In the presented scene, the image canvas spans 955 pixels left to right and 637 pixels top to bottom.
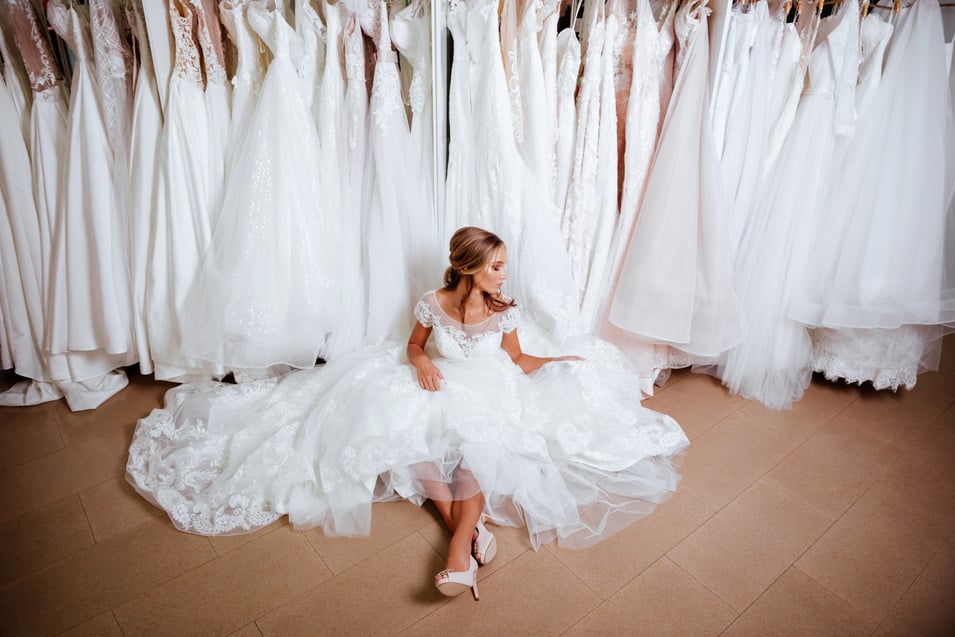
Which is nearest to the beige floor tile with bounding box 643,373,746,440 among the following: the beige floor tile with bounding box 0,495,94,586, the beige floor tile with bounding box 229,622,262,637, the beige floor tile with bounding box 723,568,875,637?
the beige floor tile with bounding box 723,568,875,637

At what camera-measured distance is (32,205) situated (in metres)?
1.86

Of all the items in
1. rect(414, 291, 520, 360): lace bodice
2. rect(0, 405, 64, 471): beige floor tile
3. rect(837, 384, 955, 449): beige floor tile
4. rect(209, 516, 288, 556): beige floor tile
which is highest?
rect(414, 291, 520, 360): lace bodice

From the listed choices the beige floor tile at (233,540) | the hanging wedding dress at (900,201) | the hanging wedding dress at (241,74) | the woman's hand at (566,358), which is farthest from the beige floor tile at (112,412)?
the hanging wedding dress at (900,201)

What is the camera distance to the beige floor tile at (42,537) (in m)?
1.38

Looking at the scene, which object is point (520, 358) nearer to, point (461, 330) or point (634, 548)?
point (461, 330)

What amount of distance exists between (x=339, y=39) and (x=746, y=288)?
5.80 feet

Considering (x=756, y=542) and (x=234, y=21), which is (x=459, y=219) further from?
(x=756, y=542)

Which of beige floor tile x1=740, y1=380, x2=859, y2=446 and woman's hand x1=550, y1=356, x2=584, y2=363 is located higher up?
woman's hand x1=550, y1=356, x2=584, y2=363

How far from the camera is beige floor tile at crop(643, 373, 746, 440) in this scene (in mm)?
2035

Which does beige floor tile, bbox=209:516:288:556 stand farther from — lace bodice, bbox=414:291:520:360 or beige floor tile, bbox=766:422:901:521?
beige floor tile, bbox=766:422:901:521

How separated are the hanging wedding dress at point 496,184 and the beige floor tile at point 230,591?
109cm

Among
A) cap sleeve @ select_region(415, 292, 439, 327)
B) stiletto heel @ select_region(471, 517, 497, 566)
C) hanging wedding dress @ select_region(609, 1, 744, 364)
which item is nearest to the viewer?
stiletto heel @ select_region(471, 517, 497, 566)

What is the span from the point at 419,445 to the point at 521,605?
0.49 metres

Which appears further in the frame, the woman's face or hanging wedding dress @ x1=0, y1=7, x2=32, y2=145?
hanging wedding dress @ x1=0, y1=7, x2=32, y2=145
